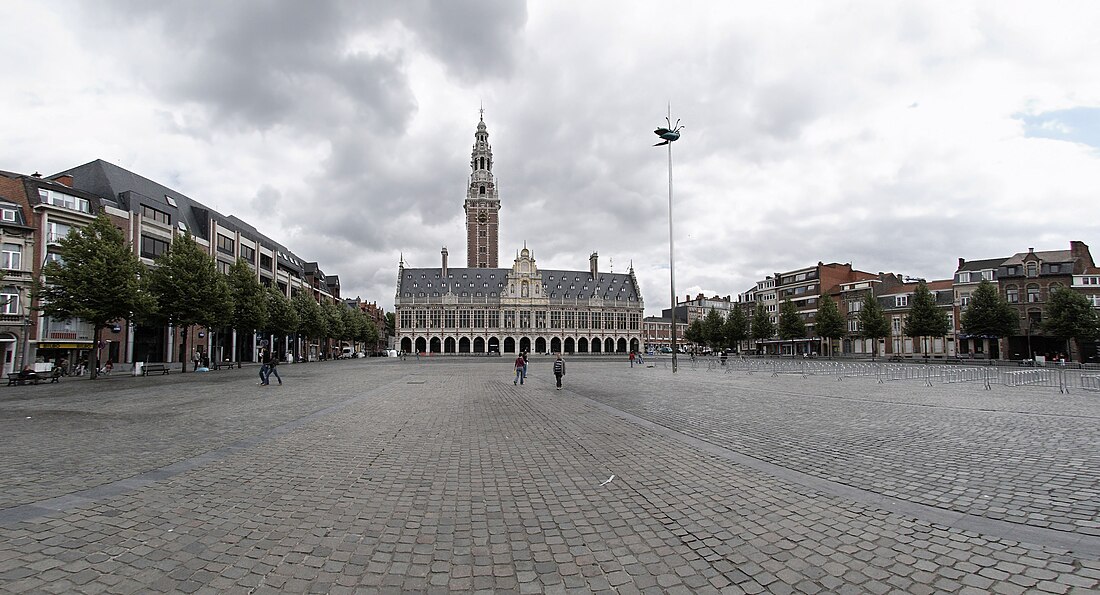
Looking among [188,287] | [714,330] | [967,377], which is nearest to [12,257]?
[188,287]

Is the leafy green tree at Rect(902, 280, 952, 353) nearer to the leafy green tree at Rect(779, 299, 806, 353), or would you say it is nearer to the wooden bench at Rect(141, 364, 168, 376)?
the leafy green tree at Rect(779, 299, 806, 353)

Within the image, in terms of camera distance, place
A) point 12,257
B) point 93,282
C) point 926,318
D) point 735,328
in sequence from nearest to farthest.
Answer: point 93,282 → point 12,257 → point 926,318 → point 735,328

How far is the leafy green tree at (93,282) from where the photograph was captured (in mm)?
26312

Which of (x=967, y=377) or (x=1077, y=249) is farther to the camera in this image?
(x=1077, y=249)

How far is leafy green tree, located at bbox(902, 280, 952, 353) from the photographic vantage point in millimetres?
53750

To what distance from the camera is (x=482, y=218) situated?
402ft

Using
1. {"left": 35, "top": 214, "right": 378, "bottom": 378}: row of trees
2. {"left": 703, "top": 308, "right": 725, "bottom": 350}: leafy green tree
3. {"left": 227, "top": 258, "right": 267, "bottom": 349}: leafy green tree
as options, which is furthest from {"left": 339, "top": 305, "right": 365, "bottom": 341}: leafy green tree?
{"left": 703, "top": 308, "right": 725, "bottom": 350}: leafy green tree

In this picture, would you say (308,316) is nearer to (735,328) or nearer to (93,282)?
(93,282)

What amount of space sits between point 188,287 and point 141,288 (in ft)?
10.6

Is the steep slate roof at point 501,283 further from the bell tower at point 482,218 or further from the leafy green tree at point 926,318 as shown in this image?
the leafy green tree at point 926,318

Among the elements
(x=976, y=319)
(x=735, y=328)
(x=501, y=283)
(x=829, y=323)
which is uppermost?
(x=501, y=283)

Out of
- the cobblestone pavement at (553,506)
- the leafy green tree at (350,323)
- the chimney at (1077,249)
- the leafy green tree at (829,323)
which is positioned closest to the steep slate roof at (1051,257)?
the chimney at (1077,249)

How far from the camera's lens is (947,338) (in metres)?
63.3

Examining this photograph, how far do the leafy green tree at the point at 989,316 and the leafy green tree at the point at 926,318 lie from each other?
7.65 ft
